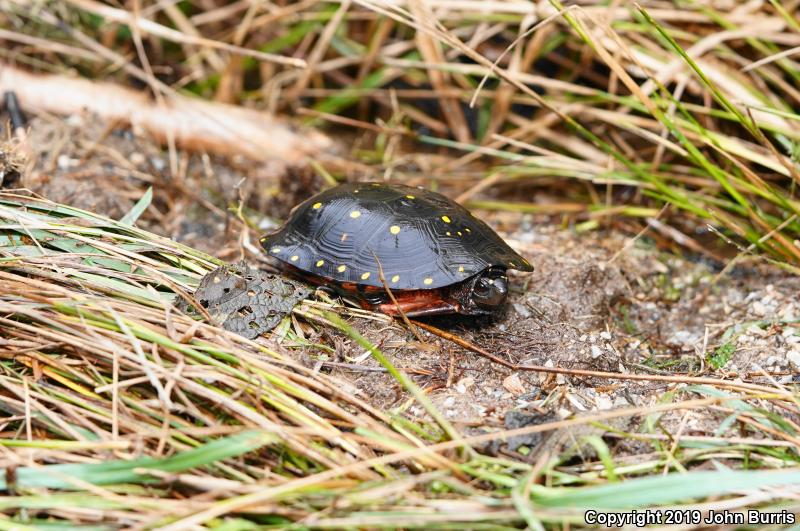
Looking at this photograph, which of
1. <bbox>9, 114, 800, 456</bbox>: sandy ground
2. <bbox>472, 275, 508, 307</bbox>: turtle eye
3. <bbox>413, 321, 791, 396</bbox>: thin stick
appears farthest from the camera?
<bbox>472, 275, 508, 307</bbox>: turtle eye

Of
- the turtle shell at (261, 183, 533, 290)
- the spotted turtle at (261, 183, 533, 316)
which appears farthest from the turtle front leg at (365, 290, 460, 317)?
the turtle shell at (261, 183, 533, 290)

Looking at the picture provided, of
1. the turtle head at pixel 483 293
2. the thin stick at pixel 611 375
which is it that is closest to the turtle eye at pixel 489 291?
the turtle head at pixel 483 293

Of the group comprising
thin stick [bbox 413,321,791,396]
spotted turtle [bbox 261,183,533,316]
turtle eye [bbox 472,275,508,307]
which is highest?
spotted turtle [bbox 261,183,533,316]

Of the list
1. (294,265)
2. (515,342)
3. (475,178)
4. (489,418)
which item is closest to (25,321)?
(294,265)

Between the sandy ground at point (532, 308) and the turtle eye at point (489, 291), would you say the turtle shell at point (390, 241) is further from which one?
the sandy ground at point (532, 308)

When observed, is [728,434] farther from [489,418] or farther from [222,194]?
[222,194]

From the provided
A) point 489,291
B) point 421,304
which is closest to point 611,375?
point 489,291

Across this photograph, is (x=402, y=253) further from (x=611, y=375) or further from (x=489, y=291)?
(x=611, y=375)

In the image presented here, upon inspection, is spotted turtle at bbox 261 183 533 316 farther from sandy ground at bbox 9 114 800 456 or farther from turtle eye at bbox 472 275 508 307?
sandy ground at bbox 9 114 800 456
